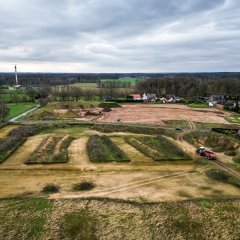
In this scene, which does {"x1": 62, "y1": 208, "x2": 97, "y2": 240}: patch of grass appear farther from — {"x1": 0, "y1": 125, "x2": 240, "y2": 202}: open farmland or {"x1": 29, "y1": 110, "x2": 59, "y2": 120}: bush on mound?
{"x1": 29, "y1": 110, "x2": 59, "y2": 120}: bush on mound

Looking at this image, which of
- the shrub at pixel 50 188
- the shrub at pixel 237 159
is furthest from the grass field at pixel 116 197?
the shrub at pixel 237 159

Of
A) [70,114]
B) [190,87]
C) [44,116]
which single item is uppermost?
[190,87]

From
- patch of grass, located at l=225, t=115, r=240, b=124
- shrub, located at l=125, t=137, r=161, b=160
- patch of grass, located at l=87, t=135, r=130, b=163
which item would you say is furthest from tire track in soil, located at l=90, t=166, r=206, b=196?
patch of grass, located at l=225, t=115, r=240, b=124

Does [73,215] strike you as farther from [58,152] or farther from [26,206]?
[58,152]

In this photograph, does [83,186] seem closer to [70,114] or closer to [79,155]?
[79,155]

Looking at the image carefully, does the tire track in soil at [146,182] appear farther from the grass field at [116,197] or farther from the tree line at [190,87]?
the tree line at [190,87]

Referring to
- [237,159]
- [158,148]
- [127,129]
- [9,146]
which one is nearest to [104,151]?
[158,148]

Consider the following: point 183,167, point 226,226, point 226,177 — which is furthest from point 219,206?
point 183,167
